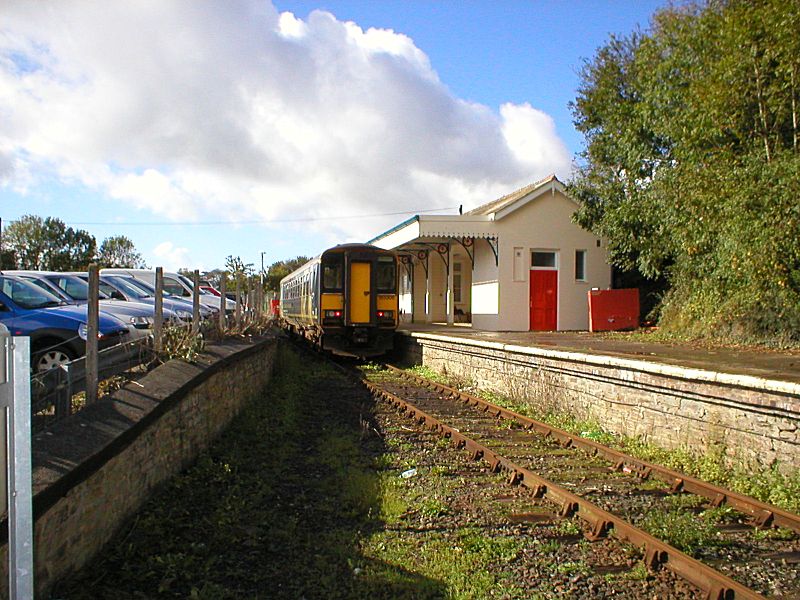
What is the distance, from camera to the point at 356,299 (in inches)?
777

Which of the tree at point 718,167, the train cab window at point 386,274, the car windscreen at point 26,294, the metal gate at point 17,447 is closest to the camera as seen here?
the metal gate at point 17,447

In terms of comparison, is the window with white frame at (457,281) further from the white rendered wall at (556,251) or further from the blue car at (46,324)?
the blue car at (46,324)

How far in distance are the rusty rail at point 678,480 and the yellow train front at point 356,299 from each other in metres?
9.39

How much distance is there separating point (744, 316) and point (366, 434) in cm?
933

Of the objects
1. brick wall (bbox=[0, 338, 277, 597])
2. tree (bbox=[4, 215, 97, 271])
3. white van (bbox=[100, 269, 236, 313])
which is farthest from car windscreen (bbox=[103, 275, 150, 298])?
tree (bbox=[4, 215, 97, 271])

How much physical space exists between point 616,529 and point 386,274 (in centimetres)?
1507

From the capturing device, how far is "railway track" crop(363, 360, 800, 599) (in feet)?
14.8

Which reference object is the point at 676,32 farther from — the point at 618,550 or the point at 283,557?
the point at 283,557

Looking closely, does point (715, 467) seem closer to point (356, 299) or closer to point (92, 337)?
point (92, 337)

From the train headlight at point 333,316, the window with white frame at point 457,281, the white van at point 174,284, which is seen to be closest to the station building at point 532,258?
the train headlight at point 333,316

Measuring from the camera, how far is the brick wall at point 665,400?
6.56 metres

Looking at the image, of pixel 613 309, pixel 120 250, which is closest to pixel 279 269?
pixel 120 250

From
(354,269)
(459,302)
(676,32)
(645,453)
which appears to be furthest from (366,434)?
(459,302)

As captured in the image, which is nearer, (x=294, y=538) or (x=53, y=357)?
(x=294, y=538)
